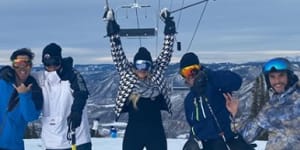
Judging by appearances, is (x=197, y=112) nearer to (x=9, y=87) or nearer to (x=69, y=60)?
(x=69, y=60)

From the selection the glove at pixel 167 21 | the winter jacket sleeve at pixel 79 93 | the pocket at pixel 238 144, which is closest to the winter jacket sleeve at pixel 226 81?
the pocket at pixel 238 144

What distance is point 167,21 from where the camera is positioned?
867 centimetres

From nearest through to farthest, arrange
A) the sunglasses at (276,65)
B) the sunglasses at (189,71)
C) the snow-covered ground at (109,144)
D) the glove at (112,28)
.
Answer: the sunglasses at (276,65) < the sunglasses at (189,71) < the glove at (112,28) < the snow-covered ground at (109,144)

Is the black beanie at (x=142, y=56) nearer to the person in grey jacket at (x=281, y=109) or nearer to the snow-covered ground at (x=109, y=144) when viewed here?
the person in grey jacket at (x=281, y=109)

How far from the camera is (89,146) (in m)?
7.18

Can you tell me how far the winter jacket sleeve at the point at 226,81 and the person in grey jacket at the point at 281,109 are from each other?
0.69m

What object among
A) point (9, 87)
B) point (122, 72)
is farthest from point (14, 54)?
point (122, 72)

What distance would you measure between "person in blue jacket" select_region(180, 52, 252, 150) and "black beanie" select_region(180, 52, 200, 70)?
124mm

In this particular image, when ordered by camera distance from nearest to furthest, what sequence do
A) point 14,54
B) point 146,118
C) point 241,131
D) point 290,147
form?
point 290,147 → point 241,131 → point 14,54 → point 146,118

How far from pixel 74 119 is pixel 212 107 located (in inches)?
46.8

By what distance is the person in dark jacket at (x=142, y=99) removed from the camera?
313 inches

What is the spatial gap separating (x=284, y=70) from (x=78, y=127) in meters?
1.96

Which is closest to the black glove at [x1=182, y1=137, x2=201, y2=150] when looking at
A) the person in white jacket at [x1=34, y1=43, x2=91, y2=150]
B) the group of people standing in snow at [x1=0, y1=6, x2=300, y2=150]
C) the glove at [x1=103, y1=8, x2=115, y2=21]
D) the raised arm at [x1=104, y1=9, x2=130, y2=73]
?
the group of people standing in snow at [x1=0, y1=6, x2=300, y2=150]

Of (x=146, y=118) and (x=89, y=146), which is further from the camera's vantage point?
(x=146, y=118)
